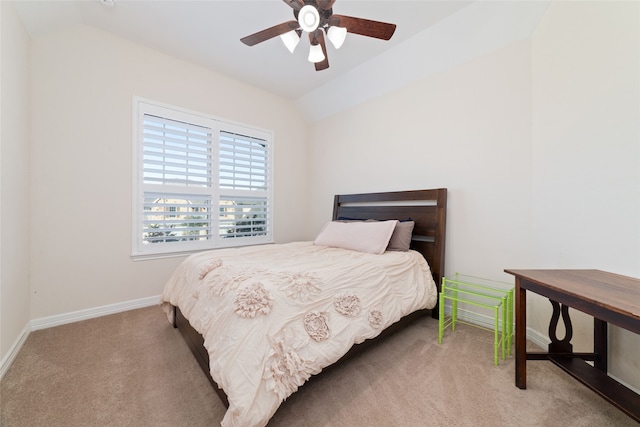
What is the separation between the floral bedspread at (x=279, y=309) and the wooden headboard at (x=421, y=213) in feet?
1.20

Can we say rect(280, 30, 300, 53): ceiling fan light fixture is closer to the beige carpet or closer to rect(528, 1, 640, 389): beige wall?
rect(528, 1, 640, 389): beige wall

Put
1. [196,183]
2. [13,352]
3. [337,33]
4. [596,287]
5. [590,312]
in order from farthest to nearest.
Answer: [196,183] → [337,33] → [13,352] → [596,287] → [590,312]

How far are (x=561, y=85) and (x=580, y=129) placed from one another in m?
0.37

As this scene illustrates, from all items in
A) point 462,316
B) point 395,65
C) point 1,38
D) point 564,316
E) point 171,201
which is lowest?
point 462,316

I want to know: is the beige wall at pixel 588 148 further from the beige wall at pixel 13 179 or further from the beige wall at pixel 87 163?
the beige wall at pixel 13 179

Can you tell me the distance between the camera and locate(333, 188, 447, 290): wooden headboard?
2.36m

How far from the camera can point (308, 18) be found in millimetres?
1631

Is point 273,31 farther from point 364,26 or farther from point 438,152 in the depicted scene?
point 438,152

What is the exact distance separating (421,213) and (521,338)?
135cm

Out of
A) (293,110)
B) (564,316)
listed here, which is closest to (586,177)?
(564,316)

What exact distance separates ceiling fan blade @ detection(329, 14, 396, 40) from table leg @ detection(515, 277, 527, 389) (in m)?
1.84

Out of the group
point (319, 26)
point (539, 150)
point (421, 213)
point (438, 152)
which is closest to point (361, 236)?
point (421, 213)

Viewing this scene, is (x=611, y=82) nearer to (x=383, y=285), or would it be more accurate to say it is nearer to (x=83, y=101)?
(x=383, y=285)

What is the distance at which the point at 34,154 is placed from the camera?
2.11 metres
